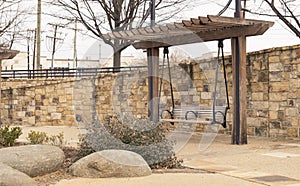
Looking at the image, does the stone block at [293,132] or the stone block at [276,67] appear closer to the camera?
the stone block at [293,132]

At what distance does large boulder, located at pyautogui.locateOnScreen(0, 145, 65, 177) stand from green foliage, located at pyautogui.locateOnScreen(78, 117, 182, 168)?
1.58ft

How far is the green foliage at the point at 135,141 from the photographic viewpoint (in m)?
5.73

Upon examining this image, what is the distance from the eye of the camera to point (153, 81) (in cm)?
1000

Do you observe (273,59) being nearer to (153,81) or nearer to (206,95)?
(206,95)

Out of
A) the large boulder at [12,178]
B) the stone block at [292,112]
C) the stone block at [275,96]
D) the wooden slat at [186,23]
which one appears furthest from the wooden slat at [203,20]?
the large boulder at [12,178]

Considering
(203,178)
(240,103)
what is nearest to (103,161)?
(203,178)

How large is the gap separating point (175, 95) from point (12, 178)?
23.6 feet

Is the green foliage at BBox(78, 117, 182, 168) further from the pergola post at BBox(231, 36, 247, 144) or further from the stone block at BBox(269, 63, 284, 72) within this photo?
the stone block at BBox(269, 63, 284, 72)

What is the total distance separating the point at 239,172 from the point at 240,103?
2.80m

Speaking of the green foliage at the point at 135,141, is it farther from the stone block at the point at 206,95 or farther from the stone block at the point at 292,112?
the stone block at the point at 206,95

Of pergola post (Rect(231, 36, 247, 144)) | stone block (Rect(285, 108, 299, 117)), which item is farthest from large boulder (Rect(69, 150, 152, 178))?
stone block (Rect(285, 108, 299, 117))

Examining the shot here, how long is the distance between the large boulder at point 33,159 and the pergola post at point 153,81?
444 cm

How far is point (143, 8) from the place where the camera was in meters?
18.6

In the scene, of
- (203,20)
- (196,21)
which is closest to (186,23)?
(196,21)
